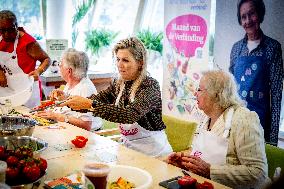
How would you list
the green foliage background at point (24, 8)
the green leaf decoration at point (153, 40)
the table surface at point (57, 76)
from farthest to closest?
the green foliage background at point (24, 8) < the green leaf decoration at point (153, 40) < the table surface at point (57, 76)

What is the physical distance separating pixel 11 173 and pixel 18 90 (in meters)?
2.31

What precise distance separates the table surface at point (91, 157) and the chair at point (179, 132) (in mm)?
Result: 747

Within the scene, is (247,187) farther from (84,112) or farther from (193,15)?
(193,15)

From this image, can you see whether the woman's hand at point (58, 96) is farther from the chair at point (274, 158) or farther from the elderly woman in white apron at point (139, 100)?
the chair at point (274, 158)

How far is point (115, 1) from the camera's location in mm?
7203

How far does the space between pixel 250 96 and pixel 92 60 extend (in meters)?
3.74

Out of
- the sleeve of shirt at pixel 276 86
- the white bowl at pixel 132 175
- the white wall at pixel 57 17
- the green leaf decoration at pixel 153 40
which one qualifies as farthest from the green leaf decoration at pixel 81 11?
the white bowl at pixel 132 175

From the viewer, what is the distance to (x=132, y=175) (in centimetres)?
196

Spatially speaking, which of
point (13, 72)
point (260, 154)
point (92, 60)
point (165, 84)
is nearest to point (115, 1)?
point (92, 60)

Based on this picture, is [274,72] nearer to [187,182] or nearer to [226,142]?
[226,142]

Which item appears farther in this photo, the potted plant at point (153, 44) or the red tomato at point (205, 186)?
the potted plant at point (153, 44)

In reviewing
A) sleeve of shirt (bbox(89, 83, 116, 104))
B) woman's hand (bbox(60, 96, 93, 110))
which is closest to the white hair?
sleeve of shirt (bbox(89, 83, 116, 104))

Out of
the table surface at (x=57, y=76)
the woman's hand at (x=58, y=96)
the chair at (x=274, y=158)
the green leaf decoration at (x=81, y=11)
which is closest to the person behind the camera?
the chair at (x=274, y=158)

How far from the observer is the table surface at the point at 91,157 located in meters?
2.08
